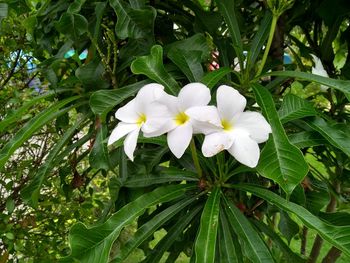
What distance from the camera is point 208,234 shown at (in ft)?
2.90

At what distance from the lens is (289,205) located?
2.97 feet

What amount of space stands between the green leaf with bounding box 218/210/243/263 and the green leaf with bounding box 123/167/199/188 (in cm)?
13

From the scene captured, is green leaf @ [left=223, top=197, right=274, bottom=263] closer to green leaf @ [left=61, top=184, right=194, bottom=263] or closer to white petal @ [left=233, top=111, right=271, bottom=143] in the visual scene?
green leaf @ [left=61, top=184, right=194, bottom=263]

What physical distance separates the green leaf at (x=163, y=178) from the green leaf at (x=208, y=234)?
5.9 inches

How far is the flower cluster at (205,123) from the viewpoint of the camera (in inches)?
28.6

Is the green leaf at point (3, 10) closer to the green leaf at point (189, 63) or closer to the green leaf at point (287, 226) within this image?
the green leaf at point (189, 63)

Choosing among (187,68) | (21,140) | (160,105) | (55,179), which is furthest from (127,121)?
(55,179)

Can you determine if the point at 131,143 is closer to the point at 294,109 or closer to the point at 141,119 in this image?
the point at 141,119

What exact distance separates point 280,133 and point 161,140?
0.31 m

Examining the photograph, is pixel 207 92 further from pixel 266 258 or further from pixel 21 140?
pixel 21 140

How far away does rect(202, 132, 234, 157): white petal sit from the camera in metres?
0.71

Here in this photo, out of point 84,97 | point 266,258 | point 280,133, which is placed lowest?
point 266,258

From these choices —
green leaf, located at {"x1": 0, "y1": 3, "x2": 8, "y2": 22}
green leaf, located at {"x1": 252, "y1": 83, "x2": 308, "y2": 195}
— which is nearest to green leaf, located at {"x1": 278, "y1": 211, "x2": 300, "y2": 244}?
green leaf, located at {"x1": 252, "y1": 83, "x2": 308, "y2": 195}

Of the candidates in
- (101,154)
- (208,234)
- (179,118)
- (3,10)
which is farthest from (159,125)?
(3,10)
